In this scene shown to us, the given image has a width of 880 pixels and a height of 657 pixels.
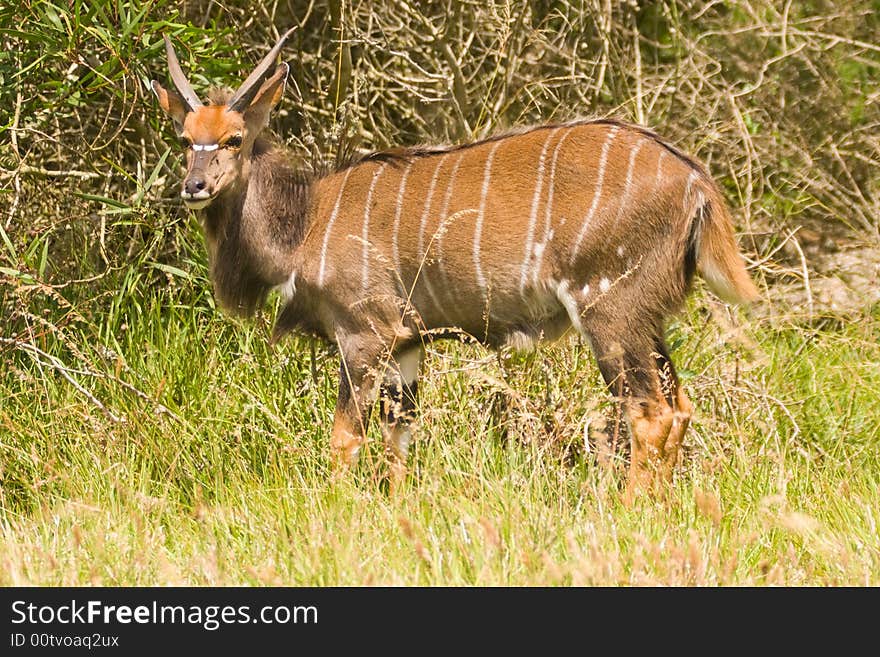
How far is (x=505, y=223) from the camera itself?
142 inches

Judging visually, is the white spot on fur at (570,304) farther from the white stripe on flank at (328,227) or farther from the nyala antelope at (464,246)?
the white stripe on flank at (328,227)

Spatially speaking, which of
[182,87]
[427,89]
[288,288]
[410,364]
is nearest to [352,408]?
[410,364]

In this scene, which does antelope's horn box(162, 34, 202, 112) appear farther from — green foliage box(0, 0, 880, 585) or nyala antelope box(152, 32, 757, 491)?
green foliage box(0, 0, 880, 585)

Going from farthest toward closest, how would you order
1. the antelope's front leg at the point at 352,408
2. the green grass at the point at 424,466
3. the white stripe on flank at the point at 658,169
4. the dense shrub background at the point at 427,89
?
the dense shrub background at the point at 427,89 → the antelope's front leg at the point at 352,408 → the white stripe on flank at the point at 658,169 → the green grass at the point at 424,466

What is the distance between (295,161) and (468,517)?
5.19ft

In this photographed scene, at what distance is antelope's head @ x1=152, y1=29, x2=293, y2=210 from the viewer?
3.64 meters

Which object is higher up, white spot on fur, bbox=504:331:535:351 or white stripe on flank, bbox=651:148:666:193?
white stripe on flank, bbox=651:148:666:193

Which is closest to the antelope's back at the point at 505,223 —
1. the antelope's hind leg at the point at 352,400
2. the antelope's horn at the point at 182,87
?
the antelope's hind leg at the point at 352,400

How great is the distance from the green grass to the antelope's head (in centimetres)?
59

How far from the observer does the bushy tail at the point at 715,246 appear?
3.47 meters

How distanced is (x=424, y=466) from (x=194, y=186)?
0.99 m

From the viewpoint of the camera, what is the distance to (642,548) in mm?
2693

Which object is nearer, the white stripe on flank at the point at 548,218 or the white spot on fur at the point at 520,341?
the white stripe on flank at the point at 548,218

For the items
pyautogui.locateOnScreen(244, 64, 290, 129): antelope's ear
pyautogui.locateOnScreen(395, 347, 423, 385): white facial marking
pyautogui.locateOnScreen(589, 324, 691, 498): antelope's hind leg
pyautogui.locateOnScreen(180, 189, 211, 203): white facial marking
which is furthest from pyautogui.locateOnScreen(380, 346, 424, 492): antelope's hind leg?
pyautogui.locateOnScreen(244, 64, 290, 129): antelope's ear
